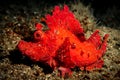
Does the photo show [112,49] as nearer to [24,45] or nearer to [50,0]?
[24,45]

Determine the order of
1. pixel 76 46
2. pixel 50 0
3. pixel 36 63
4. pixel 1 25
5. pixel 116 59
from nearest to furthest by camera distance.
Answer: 1. pixel 76 46
2. pixel 36 63
3. pixel 116 59
4. pixel 1 25
5. pixel 50 0

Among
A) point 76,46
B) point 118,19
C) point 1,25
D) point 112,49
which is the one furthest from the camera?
point 118,19

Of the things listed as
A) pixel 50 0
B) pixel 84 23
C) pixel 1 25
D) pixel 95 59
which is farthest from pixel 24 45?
pixel 50 0

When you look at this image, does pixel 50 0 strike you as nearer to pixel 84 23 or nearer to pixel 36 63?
pixel 84 23

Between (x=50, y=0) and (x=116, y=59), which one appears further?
(x=50, y=0)

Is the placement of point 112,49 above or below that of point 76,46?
below

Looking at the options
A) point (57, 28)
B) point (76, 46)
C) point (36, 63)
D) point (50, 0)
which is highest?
point (50, 0)

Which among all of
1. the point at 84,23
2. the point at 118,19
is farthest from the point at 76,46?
the point at 118,19
